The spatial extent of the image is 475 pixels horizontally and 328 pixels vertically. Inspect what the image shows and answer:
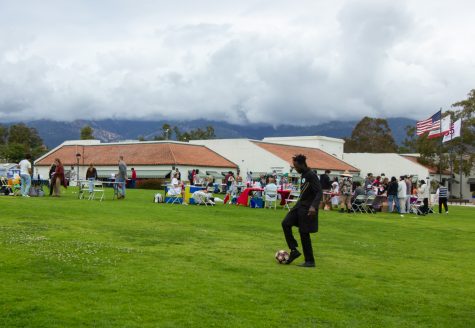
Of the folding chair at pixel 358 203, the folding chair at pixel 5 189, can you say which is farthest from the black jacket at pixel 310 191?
the folding chair at pixel 5 189

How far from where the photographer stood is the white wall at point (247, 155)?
60.2m

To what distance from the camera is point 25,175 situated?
21.9 m

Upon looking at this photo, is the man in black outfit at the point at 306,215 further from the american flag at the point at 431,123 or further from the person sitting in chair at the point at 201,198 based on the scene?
the american flag at the point at 431,123

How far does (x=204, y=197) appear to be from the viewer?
23.0 metres

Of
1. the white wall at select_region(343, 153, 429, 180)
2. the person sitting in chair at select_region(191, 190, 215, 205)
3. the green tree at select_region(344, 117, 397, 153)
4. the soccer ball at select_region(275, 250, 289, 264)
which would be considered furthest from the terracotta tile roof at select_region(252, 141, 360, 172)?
the soccer ball at select_region(275, 250, 289, 264)

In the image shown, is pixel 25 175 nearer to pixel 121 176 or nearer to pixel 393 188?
pixel 121 176

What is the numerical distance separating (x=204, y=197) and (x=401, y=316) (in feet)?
55.7

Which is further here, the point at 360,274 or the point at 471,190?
the point at 471,190

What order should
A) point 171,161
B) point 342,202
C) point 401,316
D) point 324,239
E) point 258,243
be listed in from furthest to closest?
point 171,161 < point 342,202 < point 324,239 < point 258,243 < point 401,316

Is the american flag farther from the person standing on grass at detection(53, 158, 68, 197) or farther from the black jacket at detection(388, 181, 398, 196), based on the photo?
the person standing on grass at detection(53, 158, 68, 197)

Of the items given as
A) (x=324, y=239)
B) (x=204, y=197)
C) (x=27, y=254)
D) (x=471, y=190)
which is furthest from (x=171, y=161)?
(x=27, y=254)

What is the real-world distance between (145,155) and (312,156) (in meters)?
20.4

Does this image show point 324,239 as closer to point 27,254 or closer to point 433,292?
point 433,292

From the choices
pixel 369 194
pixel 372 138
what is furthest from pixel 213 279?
pixel 372 138
